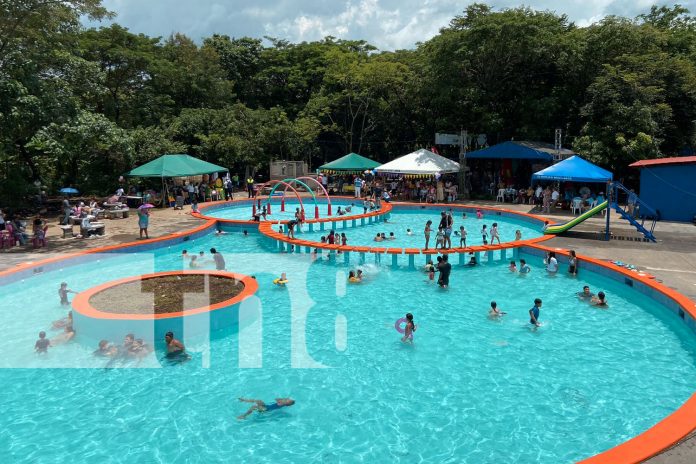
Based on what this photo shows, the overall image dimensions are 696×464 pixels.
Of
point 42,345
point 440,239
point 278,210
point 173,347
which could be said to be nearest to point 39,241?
point 42,345

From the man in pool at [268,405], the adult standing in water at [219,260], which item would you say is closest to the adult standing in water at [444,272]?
the adult standing in water at [219,260]

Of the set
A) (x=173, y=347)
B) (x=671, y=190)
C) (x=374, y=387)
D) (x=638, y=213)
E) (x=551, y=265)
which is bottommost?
(x=374, y=387)

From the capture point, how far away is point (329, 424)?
8.31m

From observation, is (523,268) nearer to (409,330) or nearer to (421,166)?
(409,330)

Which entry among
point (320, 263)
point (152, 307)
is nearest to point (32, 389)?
point (152, 307)

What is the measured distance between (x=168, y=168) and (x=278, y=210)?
21.2 ft

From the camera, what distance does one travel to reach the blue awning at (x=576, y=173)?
23.0m

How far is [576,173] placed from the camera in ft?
76.4

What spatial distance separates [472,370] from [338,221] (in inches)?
601

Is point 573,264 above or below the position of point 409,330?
above

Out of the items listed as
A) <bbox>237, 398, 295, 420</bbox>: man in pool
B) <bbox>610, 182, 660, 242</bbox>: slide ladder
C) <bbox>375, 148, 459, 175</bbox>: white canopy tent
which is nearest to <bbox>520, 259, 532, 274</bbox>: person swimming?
<bbox>610, 182, 660, 242</bbox>: slide ladder

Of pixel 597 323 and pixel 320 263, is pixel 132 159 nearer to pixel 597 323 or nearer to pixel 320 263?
pixel 320 263

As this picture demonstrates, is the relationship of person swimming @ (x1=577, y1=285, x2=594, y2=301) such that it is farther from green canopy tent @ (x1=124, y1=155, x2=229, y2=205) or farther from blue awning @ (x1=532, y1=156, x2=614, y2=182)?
green canopy tent @ (x1=124, y1=155, x2=229, y2=205)

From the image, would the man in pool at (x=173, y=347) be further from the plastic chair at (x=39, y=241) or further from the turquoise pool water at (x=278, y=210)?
the turquoise pool water at (x=278, y=210)
